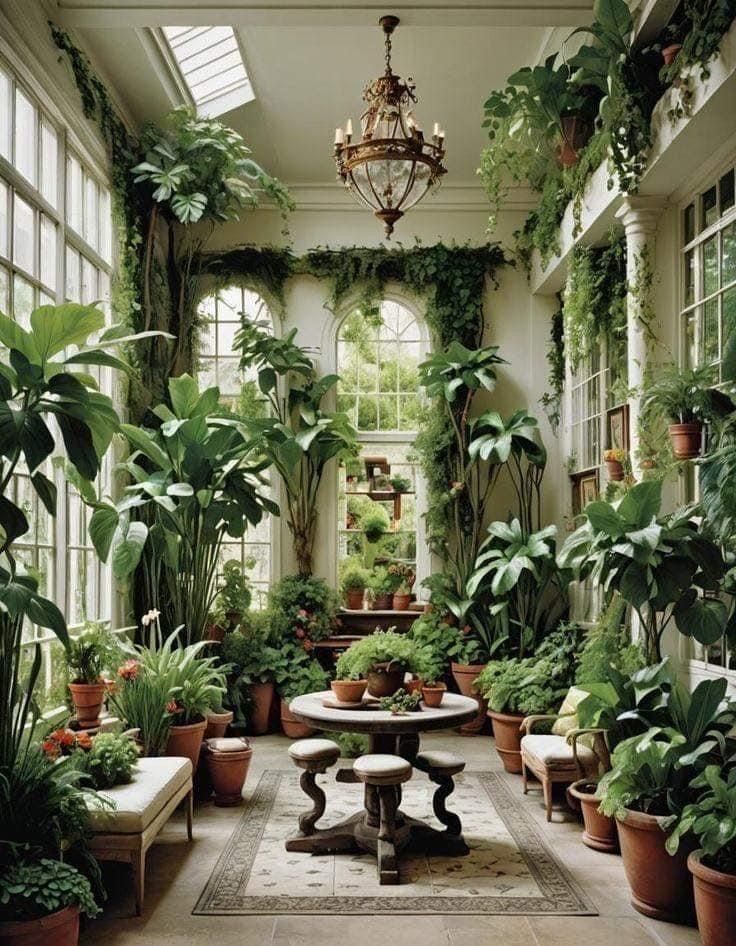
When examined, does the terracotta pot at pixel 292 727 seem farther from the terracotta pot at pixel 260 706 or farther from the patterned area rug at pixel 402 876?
the patterned area rug at pixel 402 876

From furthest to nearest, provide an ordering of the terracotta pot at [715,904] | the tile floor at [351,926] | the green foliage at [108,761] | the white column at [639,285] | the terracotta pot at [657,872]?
the white column at [639,285] → the green foliage at [108,761] → the terracotta pot at [657,872] → the tile floor at [351,926] → the terracotta pot at [715,904]

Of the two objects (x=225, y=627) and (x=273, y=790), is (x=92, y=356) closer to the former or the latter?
(x=273, y=790)

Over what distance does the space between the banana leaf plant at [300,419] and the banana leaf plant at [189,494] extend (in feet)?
4.59

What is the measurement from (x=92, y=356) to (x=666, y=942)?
10.6 feet

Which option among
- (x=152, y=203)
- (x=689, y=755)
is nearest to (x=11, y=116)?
(x=152, y=203)

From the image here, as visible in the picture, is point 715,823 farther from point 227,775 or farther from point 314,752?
point 227,775

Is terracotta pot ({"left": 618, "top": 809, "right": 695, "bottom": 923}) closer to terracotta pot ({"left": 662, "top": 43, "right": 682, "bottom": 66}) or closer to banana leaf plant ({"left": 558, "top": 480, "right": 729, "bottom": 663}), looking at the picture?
banana leaf plant ({"left": 558, "top": 480, "right": 729, "bottom": 663})

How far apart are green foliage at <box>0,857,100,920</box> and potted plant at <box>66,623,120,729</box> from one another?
189 cm

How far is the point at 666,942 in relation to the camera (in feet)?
13.5

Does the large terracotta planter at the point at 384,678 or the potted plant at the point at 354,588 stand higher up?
the potted plant at the point at 354,588

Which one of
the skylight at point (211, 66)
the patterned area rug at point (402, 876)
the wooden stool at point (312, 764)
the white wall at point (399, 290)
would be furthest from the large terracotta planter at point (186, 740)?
the skylight at point (211, 66)

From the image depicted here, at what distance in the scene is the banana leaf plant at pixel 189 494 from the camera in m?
6.84

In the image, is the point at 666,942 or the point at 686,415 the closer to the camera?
the point at 666,942

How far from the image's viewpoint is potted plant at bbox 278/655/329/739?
27.0ft
